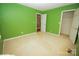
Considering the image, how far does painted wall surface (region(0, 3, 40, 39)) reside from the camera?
45.7 inches

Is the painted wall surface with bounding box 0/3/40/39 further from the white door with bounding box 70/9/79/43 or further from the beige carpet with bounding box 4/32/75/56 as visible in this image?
the white door with bounding box 70/9/79/43

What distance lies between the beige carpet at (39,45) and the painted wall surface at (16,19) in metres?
0.07

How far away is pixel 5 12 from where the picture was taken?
116 cm

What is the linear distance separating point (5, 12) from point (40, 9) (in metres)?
0.39

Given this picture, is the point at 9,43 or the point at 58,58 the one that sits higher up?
the point at 9,43

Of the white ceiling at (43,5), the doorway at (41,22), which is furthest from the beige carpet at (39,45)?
the white ceiling at (43,5)

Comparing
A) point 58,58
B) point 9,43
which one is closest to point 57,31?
point 58,58

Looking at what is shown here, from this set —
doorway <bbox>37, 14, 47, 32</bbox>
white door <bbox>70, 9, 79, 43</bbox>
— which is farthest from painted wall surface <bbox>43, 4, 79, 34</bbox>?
white door <bbox>70, 9, 79, 43</bbox>

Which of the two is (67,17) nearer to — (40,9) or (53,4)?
(53,4)

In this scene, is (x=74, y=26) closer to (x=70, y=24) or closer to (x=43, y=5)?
(x=70, y=24)

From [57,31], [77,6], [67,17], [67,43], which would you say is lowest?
[67,43]

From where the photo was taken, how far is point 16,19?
3.90 feet

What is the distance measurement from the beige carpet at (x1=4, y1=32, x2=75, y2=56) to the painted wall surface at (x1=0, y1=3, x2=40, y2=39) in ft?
0.23

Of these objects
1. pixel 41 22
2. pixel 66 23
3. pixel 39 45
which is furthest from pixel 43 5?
pixel 39 45
